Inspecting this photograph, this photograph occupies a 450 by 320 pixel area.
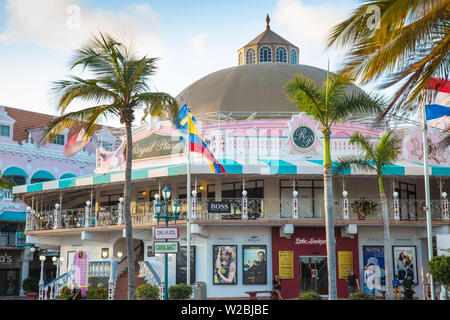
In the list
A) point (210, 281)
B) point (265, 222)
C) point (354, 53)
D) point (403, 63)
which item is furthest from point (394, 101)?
point (210, 281)

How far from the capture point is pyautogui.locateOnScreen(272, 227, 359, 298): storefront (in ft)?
95.7

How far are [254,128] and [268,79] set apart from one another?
683 cm

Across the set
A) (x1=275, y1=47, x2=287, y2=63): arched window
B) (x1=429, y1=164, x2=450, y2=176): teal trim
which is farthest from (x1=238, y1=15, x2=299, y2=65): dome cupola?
(x1=429, y1=164, x2=450, y2=176): teal trim

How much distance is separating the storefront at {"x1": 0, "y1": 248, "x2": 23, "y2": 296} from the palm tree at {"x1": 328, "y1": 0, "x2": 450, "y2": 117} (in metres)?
39.0

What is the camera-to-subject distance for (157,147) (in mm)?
32031

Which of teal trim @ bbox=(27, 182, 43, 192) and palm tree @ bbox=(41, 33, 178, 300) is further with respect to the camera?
teal trim @ bbox=(27, 182, 43, 192)

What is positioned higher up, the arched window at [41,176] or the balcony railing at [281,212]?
the arched window at [41,176]

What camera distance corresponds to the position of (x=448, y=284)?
63.7 feet

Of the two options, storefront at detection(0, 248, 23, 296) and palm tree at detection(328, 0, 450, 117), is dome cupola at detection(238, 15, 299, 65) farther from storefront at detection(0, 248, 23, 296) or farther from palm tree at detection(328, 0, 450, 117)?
palm tree at detection(328, 0, 450, 117)

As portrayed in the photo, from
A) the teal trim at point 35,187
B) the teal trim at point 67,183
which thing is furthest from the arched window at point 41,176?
the teal trim at point 67,183

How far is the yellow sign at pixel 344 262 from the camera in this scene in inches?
1165

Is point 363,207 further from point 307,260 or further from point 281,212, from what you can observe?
point 281,212

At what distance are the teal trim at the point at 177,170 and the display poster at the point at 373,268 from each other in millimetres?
10377

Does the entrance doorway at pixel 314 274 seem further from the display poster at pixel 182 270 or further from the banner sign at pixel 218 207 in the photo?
the display poster at pixel 182 270
